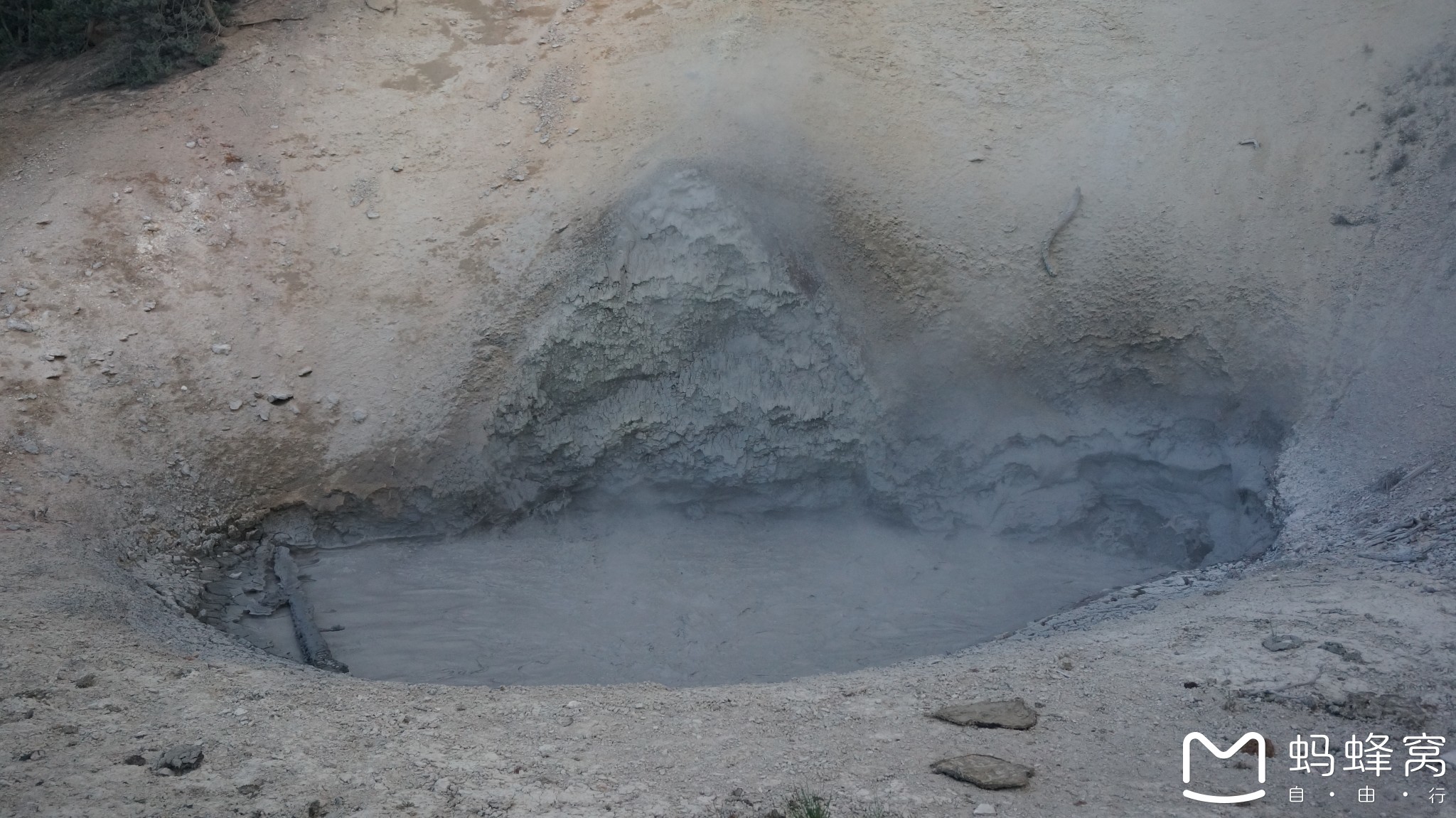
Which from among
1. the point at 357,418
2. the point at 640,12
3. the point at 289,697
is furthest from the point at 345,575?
the point at 640,12

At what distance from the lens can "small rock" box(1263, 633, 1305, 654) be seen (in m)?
4.75

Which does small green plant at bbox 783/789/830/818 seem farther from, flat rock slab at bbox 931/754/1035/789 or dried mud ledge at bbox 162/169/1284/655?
dried mud ledge at bbox 162/169/1284/655

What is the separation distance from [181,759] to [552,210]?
5255 mm

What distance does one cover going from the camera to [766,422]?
28.2ft

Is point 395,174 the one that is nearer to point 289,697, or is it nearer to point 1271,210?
point 289,697

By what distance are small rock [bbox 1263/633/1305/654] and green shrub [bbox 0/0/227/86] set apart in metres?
9.26

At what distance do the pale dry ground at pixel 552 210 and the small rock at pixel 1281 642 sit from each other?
0.94m

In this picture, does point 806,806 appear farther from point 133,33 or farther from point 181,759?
point 133,33

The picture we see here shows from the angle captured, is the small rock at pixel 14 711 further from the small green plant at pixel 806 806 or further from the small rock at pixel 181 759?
the small green plant at pixel 806 806

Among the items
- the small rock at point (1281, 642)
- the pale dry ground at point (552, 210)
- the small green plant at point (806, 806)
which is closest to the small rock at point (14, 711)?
→ the pale dry ground at point (552, 210)

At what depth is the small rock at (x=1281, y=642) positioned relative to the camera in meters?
4.75

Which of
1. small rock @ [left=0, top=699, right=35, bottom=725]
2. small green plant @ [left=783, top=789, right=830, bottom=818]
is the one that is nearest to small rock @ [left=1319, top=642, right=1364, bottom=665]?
small green plant @ [left=783, top=789, right=830, bottom=818]

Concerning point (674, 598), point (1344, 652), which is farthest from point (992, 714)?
point (674, 598)

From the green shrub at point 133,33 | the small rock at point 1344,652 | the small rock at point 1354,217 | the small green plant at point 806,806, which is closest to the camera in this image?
the small green plant at point 806,806
